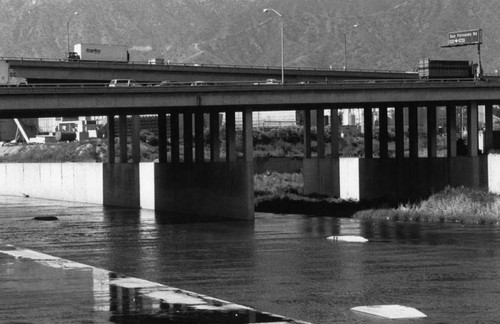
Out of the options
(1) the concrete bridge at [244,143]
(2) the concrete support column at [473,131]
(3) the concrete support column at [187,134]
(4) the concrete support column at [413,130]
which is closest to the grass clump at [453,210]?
(1) the concrete bridge at [244,143]

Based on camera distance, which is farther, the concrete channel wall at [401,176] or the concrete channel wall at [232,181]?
the concrete channel wall at [401,176]

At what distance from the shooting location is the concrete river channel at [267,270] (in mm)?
25594

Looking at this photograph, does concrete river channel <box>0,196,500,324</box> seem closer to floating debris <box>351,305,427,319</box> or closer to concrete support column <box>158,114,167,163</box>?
floating debris <box>351,305,427,319</box>

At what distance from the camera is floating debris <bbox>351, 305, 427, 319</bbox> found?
961 inches

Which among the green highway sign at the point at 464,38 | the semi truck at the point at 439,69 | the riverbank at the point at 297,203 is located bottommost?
the riverbank at the point at 297,203

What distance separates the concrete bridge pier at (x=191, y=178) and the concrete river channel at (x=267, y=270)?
9340 millimetres

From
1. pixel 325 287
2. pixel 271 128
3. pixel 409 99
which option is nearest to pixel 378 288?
pixel 325 287

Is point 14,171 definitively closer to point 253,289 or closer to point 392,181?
point 392,181

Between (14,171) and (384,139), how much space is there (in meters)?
51.5

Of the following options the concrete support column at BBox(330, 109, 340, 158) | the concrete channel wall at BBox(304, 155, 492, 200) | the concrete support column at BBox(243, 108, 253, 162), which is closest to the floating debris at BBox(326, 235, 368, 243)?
the concrete support column at BBox(243, 108, 253, 162)

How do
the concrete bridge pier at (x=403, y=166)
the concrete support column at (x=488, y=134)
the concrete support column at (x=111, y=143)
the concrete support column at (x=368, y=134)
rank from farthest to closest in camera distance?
the concrete support column at (x=111, y=143)
the concrete support column at (x=368, y=134)
the concrete support column at (x=488, y=134)
the concrete bridge pier at (x=403, y=166)

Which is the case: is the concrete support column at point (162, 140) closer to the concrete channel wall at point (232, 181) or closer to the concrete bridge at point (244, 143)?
the concrete bridge at point (244, 143)

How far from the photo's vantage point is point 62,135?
171750mm

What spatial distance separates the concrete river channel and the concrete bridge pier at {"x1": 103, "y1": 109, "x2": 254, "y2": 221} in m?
9.34
